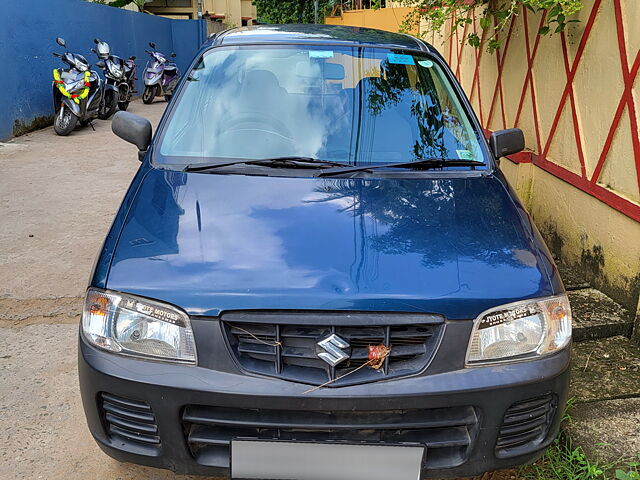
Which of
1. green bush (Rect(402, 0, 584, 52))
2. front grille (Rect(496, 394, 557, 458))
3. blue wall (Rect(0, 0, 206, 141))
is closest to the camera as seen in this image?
front grille (Rect(496, 394, 557, 458))

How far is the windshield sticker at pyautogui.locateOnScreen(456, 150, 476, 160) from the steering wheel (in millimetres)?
772

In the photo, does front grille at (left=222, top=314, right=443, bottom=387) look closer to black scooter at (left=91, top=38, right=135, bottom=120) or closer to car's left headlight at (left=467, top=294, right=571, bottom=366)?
car's left headlight at (left=467, top=294, right=571, bottom=366)

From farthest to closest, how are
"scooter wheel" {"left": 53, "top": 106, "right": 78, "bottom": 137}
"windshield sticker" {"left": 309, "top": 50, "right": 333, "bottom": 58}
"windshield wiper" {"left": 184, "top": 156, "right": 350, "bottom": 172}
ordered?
"scooter wheel" {"left": 53, "top": 106, "right": 78, "bottom": 137} < "windshield sticker" {"left": 309, "top": 50, "right": 333, "bottom": 58} < "windshield wiper" {"left": 184, "top": 156, "right": 350, "bottom": 172}

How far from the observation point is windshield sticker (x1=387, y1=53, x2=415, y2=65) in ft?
10.4

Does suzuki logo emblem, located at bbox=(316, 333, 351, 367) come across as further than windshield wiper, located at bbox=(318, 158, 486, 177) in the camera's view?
No

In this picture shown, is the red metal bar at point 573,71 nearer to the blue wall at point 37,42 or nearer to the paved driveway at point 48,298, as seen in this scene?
the paved driveway at point 48,298

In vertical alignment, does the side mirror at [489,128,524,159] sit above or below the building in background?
above

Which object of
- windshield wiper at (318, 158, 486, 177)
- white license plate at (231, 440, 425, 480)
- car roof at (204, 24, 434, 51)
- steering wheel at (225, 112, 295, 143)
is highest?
car roof at (204, 24, 434, 51)

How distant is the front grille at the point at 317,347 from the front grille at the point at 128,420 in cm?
35

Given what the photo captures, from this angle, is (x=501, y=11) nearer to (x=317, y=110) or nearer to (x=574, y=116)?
(x=574, y=116)

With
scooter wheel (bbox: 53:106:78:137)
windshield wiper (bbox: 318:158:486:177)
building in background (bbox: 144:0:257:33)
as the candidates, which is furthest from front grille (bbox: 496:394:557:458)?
building in background (bbox: 144:0:257:33)

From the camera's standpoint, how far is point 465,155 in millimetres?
2758

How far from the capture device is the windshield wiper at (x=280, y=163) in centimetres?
260

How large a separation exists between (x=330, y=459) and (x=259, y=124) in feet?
5.34
